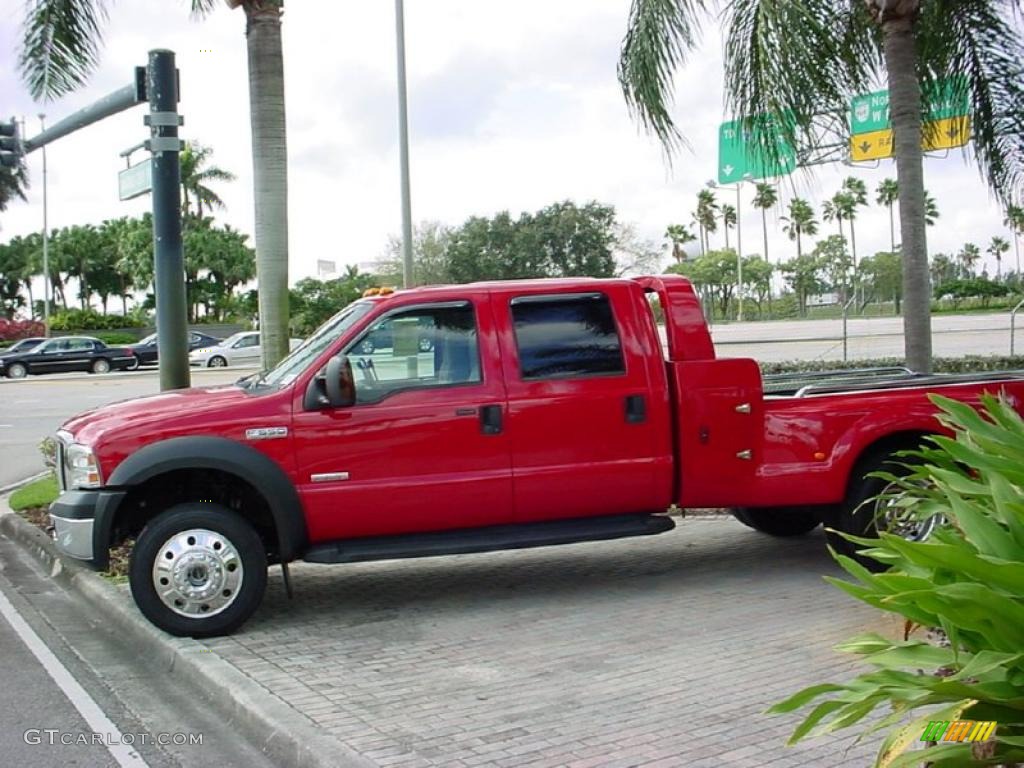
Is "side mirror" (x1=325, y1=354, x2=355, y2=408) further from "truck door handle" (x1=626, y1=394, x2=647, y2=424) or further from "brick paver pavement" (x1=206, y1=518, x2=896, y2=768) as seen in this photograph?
"truck door handle" (x1=626, y1=394, x2=647, y2=424)

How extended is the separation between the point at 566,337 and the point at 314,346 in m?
1.62

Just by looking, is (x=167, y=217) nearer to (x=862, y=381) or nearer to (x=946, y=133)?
(x=862, y=381)

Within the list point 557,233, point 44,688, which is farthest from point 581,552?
point 557,233

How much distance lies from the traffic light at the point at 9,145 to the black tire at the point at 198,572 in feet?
38.1

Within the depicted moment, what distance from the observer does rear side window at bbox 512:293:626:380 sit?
6.92m

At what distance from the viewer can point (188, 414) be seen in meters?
6.49

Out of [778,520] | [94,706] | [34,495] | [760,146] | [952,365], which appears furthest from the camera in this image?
[952,365]

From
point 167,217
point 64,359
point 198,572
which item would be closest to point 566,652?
point 198,572

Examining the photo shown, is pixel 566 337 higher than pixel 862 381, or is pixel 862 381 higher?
pixel 566 337

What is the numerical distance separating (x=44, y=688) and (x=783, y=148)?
7545 mm

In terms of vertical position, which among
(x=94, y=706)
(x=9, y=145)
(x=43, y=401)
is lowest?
(x=94, y=706)

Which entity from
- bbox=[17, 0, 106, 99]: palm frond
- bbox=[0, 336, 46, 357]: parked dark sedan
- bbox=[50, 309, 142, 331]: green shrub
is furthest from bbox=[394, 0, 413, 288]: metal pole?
bbox=[50, 309, 142, 331]: green shrub

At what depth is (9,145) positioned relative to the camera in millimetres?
15961

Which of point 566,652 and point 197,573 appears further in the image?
point 197,573
